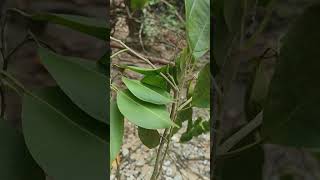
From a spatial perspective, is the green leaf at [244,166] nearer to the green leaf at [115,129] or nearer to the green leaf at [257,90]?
the green leaf at [257,90]

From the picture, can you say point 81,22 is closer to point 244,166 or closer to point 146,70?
point 146,70

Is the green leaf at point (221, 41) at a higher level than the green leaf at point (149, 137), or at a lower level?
higher

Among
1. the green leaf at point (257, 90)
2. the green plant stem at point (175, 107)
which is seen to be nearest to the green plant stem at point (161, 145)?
the green plant stem at point (175, 107)

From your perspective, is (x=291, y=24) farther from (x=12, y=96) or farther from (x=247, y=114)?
(x=12, y=96)

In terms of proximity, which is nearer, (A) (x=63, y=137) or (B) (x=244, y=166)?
(A) (x=63, y=137)

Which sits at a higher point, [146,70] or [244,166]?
[146,70]

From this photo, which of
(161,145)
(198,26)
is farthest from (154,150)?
(198,26)

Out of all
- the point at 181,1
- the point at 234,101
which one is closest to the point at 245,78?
the point at 234,101

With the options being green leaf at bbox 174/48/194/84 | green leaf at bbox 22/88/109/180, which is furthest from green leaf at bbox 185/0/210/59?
green leaf at bbox 22/88/109/180
